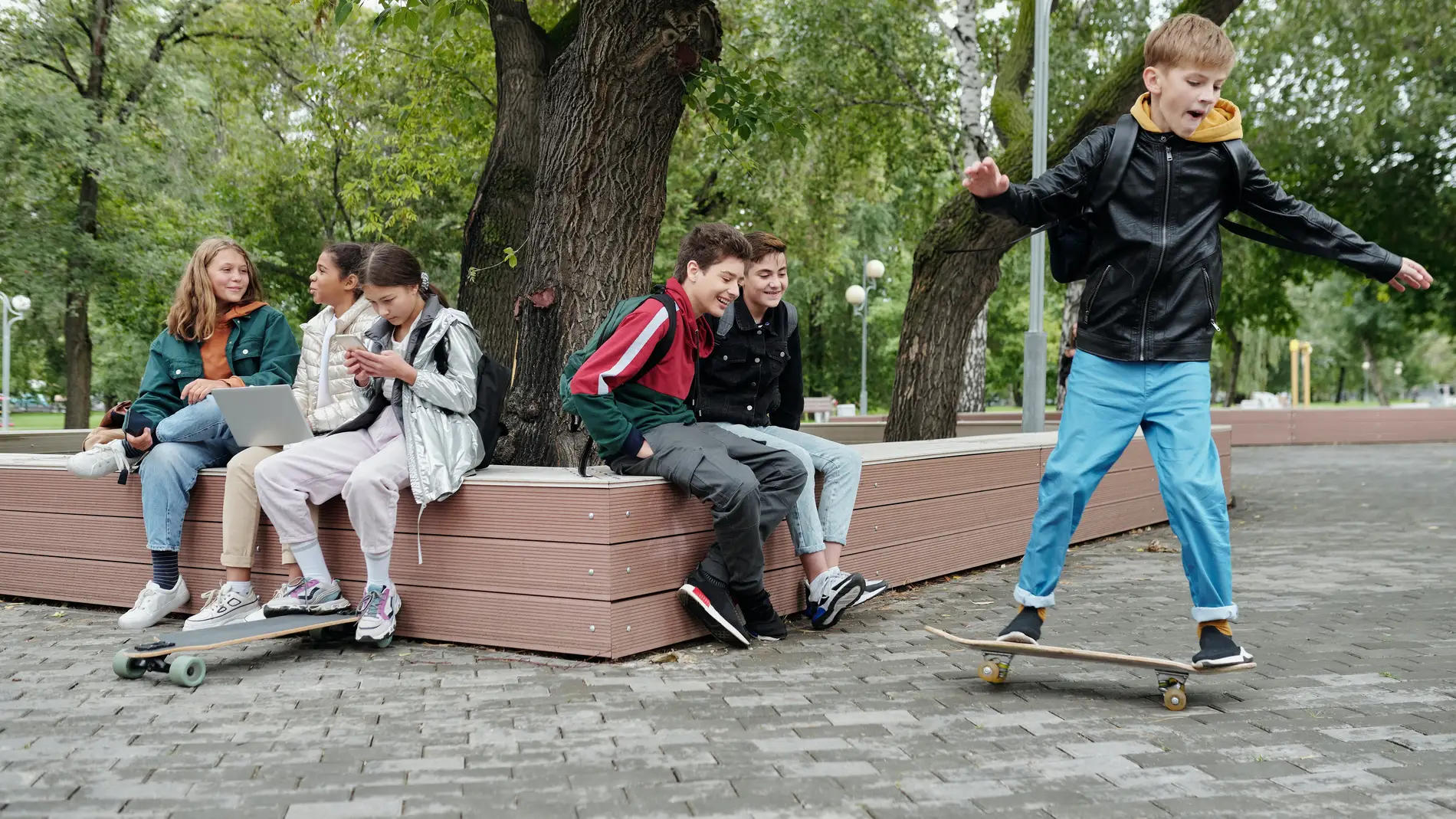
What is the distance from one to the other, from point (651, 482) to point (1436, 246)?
72.2 ft

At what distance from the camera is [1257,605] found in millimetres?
6234

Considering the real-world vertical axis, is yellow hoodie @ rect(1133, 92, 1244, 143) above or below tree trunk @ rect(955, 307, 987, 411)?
above

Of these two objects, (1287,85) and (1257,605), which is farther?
(1287,85)

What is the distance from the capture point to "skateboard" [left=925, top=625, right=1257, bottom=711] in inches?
159

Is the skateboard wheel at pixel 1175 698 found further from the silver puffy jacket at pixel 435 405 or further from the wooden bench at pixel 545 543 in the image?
the silver puffy jacket at pixel 435 405

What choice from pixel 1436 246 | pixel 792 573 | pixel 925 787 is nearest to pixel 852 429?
pixel 792 573

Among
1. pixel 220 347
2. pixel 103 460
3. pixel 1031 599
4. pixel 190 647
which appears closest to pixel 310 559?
pixel 190 647

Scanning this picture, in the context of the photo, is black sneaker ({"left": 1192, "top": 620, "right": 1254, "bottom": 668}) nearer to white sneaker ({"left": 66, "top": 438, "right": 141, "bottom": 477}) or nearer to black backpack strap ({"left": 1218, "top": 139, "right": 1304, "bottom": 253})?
black backpack strap ({"left": 1218, "top": 139, "right": 1304, "bottom": 253})

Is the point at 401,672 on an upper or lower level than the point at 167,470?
lower

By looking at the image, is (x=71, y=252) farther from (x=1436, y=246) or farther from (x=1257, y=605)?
(x=1436, y=246)

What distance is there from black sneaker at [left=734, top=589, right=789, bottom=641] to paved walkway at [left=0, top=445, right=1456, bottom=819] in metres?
0.14

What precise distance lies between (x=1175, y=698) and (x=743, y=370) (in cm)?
244

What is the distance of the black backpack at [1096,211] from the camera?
13.9ft

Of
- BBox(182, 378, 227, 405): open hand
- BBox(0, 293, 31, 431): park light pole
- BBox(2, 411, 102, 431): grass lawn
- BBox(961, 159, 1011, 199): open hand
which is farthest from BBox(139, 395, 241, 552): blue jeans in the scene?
BBox(2, 411, 102, 431): grass lawn
